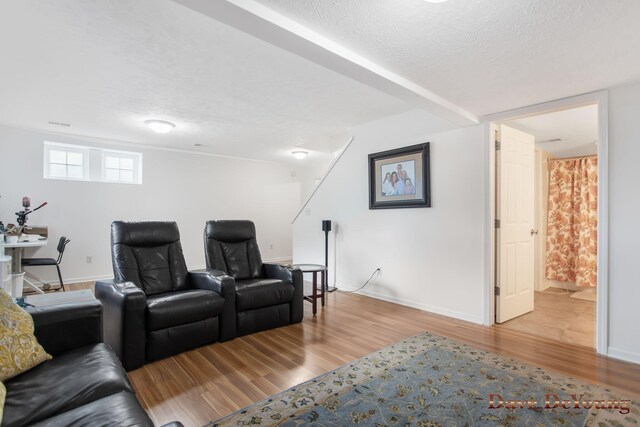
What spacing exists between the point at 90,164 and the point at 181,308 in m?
4.31

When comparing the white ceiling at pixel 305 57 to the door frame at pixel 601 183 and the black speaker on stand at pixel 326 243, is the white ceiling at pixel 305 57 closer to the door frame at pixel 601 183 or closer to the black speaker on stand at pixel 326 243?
the door frame at pixel 601 183

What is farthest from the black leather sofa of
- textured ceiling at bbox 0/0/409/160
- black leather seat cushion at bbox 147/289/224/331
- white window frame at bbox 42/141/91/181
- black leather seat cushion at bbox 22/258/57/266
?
white window frame at bbox 42/141/91/181

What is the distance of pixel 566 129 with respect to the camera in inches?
161

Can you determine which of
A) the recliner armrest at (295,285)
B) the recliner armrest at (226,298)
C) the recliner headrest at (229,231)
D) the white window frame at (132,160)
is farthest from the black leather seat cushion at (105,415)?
the white window frame at (132,160)

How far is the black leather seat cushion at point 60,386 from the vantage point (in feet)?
3.90

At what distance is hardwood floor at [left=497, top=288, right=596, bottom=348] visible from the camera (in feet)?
10.1

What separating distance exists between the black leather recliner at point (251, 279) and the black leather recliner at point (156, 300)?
0.52 ft

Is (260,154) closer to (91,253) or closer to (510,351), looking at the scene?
(91,253)

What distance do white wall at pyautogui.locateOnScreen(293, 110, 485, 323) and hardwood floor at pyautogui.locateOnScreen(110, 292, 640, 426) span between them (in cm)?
42

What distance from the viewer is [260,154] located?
6965 millimetres

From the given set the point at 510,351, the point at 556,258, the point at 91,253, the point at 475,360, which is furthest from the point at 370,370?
the point at 91,253

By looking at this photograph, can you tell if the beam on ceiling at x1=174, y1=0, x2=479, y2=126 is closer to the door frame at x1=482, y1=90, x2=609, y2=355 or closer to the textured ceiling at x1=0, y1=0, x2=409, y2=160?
the textured ceiling at x1=0, y1=0, x2=409, y2=160

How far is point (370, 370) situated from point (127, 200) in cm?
535

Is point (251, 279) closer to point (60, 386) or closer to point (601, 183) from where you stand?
point (60, 386)
